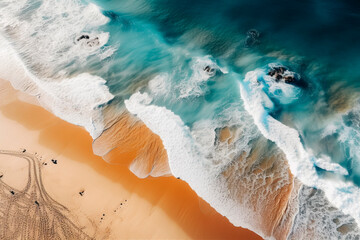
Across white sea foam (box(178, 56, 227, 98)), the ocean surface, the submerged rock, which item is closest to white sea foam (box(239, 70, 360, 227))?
the ocean surface

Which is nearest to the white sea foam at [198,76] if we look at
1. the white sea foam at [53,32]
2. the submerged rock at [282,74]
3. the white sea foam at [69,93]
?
the submerged rock at [282,74]

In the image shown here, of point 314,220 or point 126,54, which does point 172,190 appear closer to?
point 314,220

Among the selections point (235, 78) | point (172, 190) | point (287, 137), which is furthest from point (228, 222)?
point (235, 78)

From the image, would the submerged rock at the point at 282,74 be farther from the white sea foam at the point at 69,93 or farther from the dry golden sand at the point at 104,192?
the white sea foam at the point at 69,93

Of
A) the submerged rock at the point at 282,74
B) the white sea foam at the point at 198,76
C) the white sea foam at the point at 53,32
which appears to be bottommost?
the submerged rock at the point at 282,74

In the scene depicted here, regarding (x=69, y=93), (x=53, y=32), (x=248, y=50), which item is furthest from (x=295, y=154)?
(x=53, y=32)

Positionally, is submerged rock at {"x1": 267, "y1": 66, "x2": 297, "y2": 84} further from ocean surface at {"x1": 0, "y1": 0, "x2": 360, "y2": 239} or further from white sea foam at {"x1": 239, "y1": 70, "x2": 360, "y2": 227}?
white sea foam at {"x1": 239, "y1": 70, "x2": 360, "y2": 227}
